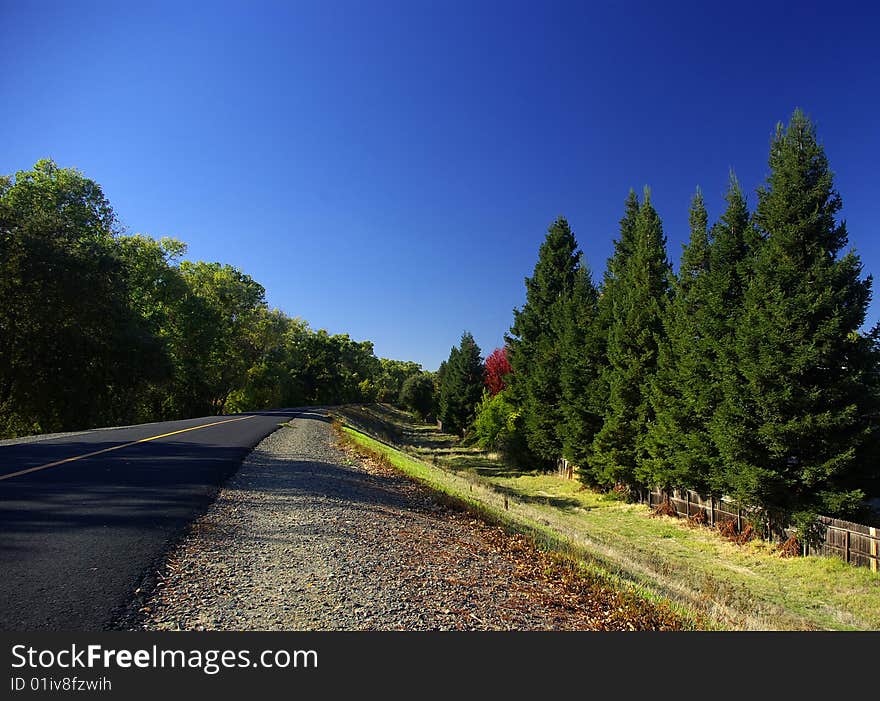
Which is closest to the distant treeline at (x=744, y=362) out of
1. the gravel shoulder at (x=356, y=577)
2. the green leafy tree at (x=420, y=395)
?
the gravel shoulder at (x=356, y=577)

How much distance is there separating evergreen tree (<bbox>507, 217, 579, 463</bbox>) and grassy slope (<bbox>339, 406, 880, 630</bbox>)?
8067mm

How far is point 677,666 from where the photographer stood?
12.0ft

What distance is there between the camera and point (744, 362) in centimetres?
1409

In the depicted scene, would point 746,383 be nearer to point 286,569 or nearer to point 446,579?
point 446,579

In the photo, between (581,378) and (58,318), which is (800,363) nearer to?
(581,378)

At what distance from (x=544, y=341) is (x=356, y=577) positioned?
28.2m

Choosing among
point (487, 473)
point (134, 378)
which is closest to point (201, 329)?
point (134, 378)

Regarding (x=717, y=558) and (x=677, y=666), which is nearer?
(x=677, y=666)

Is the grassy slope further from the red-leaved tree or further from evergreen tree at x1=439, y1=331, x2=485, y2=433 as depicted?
evergreen tree at x1=439, y1=331, x2=485, y2=433

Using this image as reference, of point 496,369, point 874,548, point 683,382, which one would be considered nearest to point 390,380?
point 496,369

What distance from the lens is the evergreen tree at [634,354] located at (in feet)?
69.6

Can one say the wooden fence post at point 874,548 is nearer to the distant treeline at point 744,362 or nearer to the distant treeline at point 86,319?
the distant treeline at point 744,362

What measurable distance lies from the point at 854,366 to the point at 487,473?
78.2 feet

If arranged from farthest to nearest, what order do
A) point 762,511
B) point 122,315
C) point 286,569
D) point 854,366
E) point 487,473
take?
point 487,473 → point 122,315 → point 762,511 → point 854,366 → point 286,569
